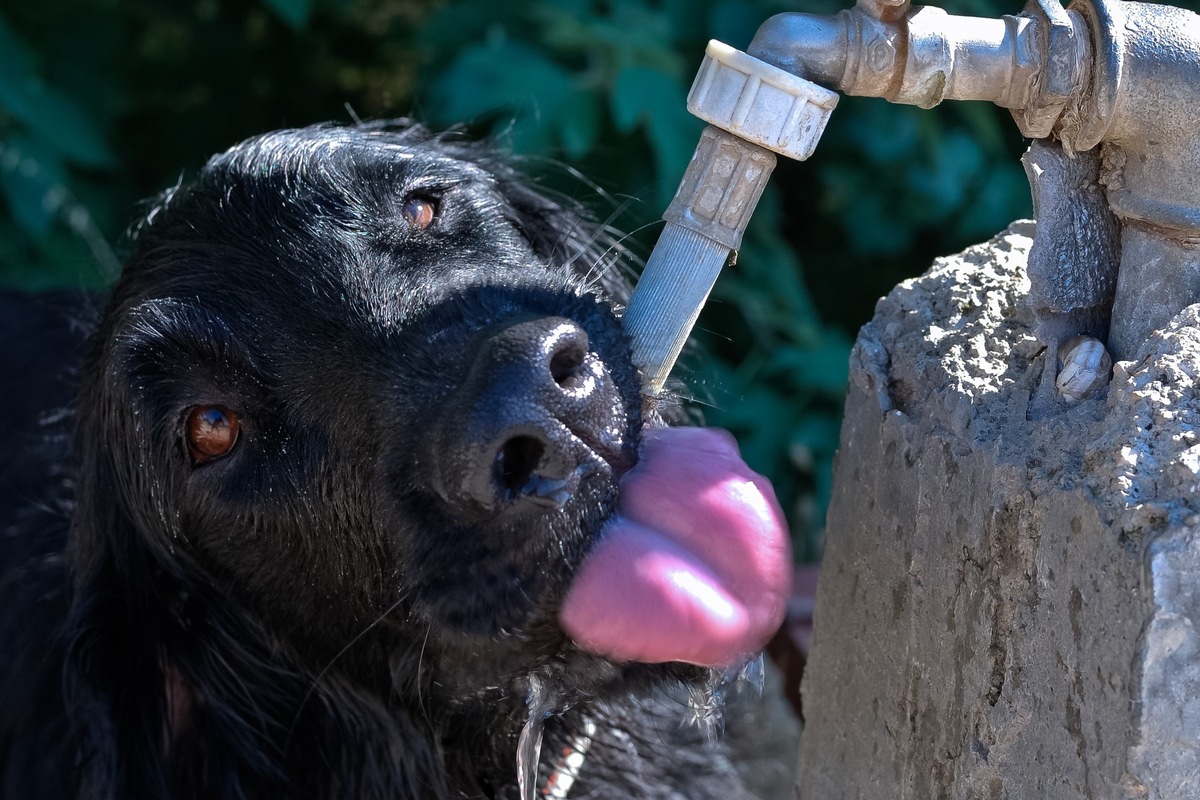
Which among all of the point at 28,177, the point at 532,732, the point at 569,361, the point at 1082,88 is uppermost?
the point at 1082,88

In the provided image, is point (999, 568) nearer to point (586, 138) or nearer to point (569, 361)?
point (569, 361)

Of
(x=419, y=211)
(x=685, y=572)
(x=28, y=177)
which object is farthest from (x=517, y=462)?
(x=28, y=177)

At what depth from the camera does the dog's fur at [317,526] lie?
1.57 m

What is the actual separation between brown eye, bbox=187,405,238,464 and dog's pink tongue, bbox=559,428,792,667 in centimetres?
58

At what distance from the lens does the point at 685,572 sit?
1.41 meters

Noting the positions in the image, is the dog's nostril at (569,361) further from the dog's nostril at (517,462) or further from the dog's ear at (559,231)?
the dog's ear at (559,231)

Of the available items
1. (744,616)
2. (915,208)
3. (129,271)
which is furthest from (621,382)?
(915,208)

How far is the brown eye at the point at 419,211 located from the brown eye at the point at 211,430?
1.28 feet

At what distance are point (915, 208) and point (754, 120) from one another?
2273 millimetres

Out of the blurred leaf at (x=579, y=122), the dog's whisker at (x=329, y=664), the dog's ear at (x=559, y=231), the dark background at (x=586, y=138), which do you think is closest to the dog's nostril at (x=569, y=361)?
the dog's whisker at (x=329, y=664)

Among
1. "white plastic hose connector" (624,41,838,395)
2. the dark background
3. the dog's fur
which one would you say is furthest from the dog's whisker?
the dark background

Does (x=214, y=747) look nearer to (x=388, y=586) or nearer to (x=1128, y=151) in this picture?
(x=388, y=586)

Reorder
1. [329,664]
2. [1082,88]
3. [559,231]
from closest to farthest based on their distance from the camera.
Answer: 1. [1082,88]
2. [329,664]
3. [559,231]

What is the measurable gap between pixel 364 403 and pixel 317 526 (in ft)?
0.74
